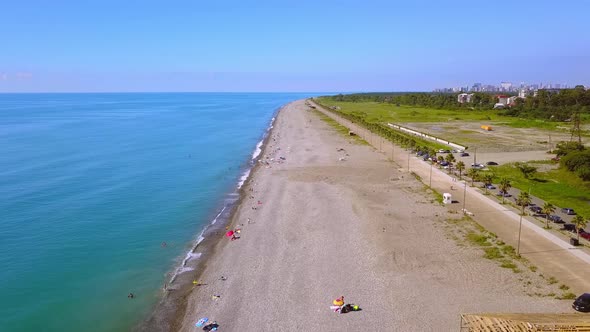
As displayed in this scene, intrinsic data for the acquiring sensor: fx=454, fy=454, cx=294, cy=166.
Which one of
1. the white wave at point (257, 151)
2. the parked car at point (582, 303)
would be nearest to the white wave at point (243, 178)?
the white wave at point (257, 151)

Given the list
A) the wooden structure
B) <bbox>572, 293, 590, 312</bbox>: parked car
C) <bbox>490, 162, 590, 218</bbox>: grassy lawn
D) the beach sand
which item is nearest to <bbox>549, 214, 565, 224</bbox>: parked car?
<bbox>490, 162, 590, 218</bbox>: grassy lawn

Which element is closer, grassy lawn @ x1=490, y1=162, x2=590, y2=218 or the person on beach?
the person on beach

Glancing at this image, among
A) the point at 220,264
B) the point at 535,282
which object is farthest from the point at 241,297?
the point at 535,282

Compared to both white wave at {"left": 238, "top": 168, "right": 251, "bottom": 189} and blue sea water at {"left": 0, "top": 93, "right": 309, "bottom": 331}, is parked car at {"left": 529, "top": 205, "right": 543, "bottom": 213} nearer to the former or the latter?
blue sea water at {"left": 0, "top": 93, "right": 309, "bottom": 331}

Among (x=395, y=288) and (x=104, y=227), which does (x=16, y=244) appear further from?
(x=395, y=288)

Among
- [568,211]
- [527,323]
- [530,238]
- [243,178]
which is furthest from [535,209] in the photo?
[243,178]

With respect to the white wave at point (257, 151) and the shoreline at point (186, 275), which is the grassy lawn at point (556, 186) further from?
the white wave at point (257, 151)

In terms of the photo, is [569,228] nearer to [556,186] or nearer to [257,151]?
[556,186]
